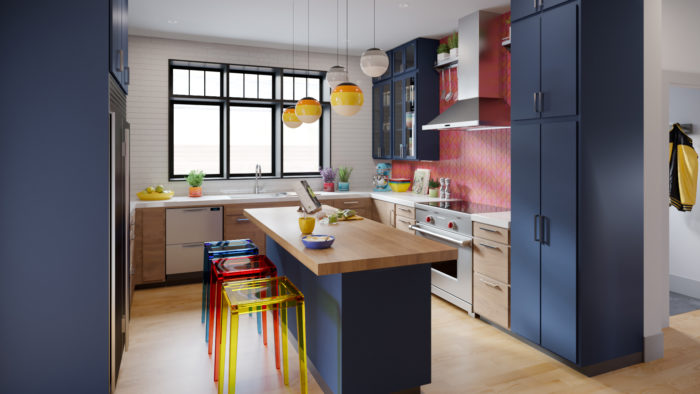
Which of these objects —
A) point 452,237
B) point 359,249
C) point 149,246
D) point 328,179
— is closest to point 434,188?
point 452,237

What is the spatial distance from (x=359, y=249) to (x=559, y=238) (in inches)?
60.5

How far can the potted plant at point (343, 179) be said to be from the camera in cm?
655

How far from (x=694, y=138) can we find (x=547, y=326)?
3.14 meters

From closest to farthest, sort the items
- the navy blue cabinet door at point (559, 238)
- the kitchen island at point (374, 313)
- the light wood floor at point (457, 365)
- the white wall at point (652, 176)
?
the kitchen island at point (374, 313) → the light wood floor at point (457, 365) → the navy blue cabinet door at point (559, 238) → the white wall at point (652, 176)

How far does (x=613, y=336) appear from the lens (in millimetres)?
3209

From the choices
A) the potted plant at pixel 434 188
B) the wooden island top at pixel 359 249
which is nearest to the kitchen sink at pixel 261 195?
the potted plant at pixel 434 188

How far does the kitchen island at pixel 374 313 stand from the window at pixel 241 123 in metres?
3.62

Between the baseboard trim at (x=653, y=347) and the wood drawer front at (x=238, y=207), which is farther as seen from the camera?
the wood drawer front at (x=238, y=207)

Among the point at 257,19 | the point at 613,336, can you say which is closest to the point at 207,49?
the point at 257,19

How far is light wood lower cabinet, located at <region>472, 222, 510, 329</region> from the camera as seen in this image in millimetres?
3756

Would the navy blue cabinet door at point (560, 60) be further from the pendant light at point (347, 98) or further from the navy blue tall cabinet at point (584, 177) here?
the pendant light at point (347, 98)

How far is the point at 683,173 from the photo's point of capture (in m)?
4.69

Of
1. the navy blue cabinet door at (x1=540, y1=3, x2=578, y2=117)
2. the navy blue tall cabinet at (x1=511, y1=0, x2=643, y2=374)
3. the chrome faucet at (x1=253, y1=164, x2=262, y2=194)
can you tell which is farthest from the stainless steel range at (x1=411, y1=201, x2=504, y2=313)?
the chrome faucet at (x1=253, y1=164, x2=262, y2=194)

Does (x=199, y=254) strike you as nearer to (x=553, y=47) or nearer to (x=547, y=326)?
(x=547, y=326)
